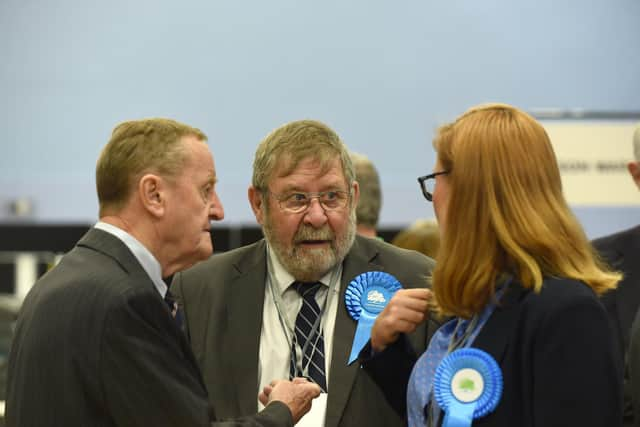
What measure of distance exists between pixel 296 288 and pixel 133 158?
2.84 feet

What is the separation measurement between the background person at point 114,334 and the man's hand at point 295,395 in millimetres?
55

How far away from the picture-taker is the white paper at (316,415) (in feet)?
8.88

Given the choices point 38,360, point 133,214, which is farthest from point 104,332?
point 133,214

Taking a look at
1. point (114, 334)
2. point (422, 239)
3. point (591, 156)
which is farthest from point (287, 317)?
point (591, 156)

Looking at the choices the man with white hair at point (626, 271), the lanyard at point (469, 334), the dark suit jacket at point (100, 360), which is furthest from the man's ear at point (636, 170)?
the dark suit jacket at point (100, 360)

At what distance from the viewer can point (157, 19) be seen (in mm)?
8539

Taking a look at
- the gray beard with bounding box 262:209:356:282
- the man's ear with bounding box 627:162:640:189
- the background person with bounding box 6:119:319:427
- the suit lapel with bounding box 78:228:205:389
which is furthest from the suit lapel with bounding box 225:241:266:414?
the man's ear with bounding box 627:162:640:189

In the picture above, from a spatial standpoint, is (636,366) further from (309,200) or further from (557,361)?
(309,200)

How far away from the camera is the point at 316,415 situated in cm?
272

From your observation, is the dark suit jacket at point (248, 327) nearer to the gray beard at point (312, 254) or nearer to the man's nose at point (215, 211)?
the gray beard at point (312, 254)

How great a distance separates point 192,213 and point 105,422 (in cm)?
64

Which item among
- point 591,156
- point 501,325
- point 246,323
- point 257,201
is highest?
point 257,201

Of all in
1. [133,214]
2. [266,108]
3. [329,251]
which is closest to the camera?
[133,214]

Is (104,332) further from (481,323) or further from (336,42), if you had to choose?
(336,42)
